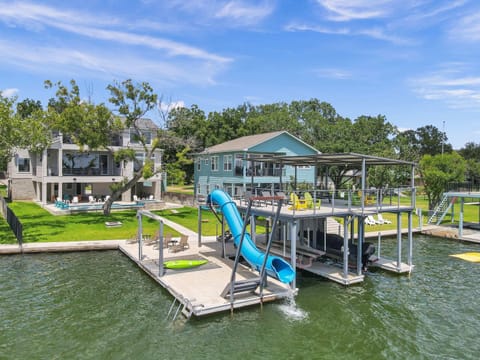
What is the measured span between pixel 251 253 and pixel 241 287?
2.45 m

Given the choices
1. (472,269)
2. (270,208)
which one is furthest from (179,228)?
(472,269)

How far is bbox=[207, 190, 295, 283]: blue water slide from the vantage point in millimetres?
15211

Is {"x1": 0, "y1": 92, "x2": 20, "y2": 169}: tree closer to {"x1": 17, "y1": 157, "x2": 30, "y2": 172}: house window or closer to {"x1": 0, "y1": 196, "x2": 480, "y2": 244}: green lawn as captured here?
{"x1": 0, "y1": 196, "x2": 480, "y2": 244}: green lawn

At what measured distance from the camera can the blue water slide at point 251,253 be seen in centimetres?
1521

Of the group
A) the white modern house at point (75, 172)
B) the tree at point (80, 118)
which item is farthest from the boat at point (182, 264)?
the white modern house at point (75, 172)

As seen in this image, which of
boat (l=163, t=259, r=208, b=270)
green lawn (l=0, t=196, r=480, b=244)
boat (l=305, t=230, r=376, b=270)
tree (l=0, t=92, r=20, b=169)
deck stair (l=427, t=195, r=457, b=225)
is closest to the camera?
boat (l=163, t=259, r=208, b=270)

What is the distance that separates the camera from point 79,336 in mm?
12094

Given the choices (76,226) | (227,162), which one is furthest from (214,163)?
(76,226)

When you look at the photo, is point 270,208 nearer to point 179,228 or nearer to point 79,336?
point 79,336

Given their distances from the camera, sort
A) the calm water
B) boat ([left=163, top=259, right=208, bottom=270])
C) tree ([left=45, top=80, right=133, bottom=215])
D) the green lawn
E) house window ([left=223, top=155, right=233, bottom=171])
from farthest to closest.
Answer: house window ([left=223, top=155, right=233, bottom=171])
tree ([left=45, top=80, right=133, bottom=215])
the green lawn
boat ([left=163, top=259, right=208, bottom=270])
the calm water

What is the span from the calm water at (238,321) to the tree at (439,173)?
2167 centimetres

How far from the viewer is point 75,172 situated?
130 ft

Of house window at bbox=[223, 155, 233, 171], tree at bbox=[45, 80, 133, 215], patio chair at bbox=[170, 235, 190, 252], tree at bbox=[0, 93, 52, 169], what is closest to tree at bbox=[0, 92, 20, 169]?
tree at bbox=[0, 93, 52, 169]

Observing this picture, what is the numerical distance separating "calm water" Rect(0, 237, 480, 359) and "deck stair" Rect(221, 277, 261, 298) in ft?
2.45
